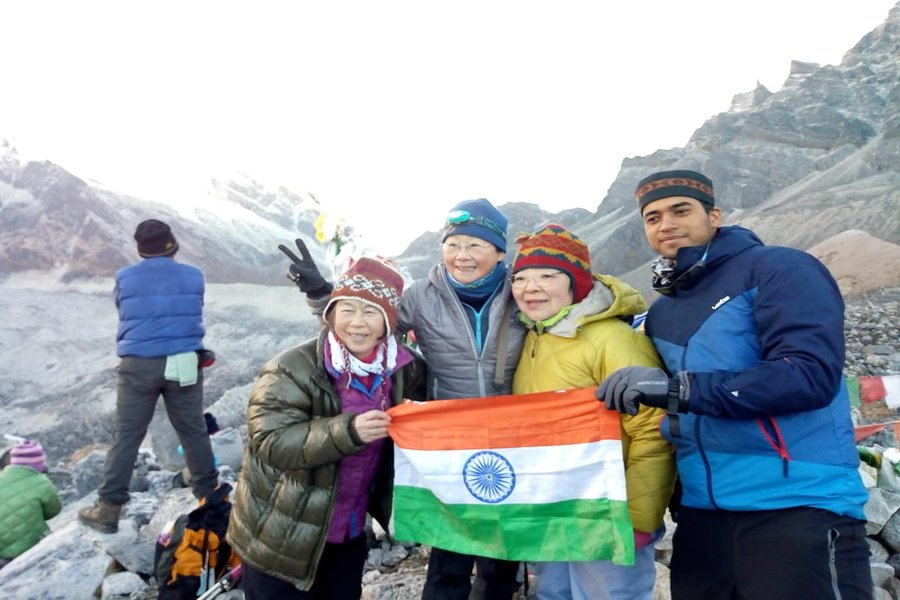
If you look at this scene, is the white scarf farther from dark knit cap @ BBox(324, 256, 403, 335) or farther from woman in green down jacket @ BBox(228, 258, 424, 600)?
dark knit cap @ BBox(324, 256, 403, 335)

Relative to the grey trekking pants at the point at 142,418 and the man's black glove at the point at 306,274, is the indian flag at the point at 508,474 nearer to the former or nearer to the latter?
the man's black glove at the point at 306,274

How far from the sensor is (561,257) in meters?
2.80

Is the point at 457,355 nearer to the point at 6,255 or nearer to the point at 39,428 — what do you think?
the point at 39,428

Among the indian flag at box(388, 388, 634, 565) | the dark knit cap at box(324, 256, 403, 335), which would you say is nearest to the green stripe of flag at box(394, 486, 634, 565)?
the indian flag at box(388, 388, 634, 565)

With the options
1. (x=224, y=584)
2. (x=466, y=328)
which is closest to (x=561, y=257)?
(x=466, y=328)

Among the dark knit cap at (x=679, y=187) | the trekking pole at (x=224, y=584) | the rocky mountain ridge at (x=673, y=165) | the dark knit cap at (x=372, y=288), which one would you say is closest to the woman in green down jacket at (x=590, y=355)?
the dark knit cap at (x=679, y=187)

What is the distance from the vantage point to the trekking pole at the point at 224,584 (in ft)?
12.9

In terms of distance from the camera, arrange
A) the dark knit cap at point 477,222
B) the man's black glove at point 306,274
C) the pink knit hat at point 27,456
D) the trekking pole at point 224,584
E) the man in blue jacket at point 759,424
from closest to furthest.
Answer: the man in blue jacket at point 759,424
the dark knit cap at point 477,222
the man's black glove at point 306,274
the trekking pole at point 224,584
the pink knit hat at point 27,456

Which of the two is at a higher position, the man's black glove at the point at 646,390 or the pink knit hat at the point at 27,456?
the man's black glove at the point at 646,390

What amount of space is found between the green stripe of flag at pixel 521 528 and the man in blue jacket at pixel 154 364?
317cm

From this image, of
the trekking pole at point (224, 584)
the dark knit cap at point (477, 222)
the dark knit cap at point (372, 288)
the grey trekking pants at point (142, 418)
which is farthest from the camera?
the grey trekking pants at point (142, 418)

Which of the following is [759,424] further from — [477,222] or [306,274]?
[306,274]

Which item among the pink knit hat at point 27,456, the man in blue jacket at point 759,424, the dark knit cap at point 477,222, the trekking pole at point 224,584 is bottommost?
the trekking pole at point 224,584

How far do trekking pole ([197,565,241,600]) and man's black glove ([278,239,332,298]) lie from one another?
7.53ft
